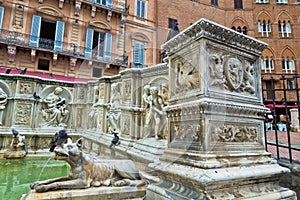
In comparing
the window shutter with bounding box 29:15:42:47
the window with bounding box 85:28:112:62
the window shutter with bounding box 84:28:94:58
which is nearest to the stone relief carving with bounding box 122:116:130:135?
the window with bounding box 85:28:112:62

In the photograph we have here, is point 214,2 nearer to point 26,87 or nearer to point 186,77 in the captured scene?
point 26,87

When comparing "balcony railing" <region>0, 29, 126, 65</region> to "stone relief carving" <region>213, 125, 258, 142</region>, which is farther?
"balcony railing" <region>0, 29, 126, 65</region>

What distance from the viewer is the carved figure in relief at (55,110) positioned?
6800 mm

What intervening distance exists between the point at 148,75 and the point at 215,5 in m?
24.4

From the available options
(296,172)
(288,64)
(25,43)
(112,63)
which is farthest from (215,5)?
(296,172)

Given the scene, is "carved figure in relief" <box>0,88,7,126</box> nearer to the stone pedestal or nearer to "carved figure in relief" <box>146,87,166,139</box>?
"carved figure in relief" <box>146,87,166,139</box>

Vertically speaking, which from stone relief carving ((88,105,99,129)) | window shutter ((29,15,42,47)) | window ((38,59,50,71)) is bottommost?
stone relief carving ((88,105,99,129))

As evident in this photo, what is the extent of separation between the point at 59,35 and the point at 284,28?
77.3 feet

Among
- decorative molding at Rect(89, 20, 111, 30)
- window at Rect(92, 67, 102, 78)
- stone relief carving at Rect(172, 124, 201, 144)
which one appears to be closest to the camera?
stone relief carving at Rect(172, 124, 201, 144)

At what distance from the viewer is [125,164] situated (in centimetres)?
268

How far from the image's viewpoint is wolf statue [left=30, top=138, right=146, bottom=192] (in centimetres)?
225

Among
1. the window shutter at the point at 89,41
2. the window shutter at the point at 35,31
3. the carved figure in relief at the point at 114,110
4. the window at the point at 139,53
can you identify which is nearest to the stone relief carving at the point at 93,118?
the carved figure in relief at the point at 114,110

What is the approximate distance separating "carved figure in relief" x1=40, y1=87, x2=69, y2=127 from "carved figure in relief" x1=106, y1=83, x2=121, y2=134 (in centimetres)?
258

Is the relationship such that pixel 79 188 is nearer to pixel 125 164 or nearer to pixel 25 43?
pixel 125 164
